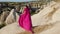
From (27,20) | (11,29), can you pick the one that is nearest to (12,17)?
(11,29)

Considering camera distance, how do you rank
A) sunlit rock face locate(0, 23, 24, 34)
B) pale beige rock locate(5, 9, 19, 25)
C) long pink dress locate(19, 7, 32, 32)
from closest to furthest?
long pink dress locate(19, 7, 32, 32) < sunlit rock face locate(0, 23, 24, 34) < pale beige rock locate(5, 9, 19, 25)

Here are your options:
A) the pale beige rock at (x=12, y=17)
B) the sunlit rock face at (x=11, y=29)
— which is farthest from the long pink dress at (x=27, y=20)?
the pale beige rock at (x=12, y=17)

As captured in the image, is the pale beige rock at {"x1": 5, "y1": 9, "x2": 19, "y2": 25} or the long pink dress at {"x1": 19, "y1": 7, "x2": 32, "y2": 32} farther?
the pale beige rock at {"x1": 5, "y1": 9, "x2": 19, "y2": 25}

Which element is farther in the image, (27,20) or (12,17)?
(12,17)

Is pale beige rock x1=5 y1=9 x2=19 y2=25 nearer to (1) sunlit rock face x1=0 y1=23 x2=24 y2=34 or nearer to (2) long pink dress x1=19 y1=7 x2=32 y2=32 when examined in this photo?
(1) sunlit rock face x1=0 y1=23 x2=24 y2=34

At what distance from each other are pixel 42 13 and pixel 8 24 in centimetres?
32

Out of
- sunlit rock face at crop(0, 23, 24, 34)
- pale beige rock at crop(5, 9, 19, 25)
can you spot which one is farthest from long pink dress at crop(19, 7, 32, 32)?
pale beige rock at crop(5, 9, 19, 25)

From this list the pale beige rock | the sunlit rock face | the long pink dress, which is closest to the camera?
the long pink dress

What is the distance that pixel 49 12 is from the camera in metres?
1.76

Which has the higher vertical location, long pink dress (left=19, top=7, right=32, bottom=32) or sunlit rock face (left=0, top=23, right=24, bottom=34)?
long pink dress (left=19, top=7, right=32, bottom=32)

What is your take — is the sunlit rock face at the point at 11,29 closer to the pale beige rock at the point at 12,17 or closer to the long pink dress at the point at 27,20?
the pale beige rock at the point at 12,17

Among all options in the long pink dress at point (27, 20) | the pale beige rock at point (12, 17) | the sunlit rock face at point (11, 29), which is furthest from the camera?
the pale beige rock at point (12, 17)

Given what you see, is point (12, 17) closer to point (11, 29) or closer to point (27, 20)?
point (11, 29)

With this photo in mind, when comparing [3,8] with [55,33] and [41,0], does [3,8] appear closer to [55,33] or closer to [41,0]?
[41,0]
